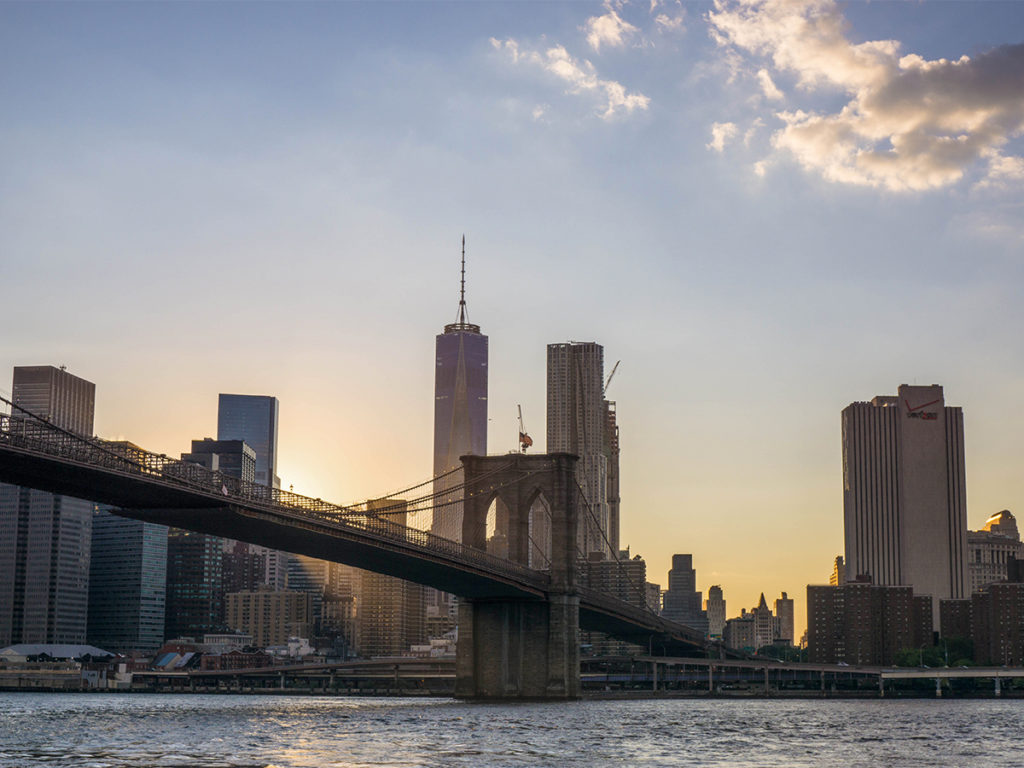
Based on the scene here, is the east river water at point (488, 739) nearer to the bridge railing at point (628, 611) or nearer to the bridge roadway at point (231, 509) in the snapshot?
the bridge roadway at point (231, 509)

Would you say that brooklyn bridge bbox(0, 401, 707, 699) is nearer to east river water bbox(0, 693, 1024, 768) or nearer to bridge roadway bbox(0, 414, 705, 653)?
bridge roadway bbox(0, 414, 705, 653)

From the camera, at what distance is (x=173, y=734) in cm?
6500

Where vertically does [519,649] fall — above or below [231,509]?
below

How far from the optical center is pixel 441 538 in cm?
9394

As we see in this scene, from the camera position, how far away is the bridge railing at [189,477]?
6331 cm

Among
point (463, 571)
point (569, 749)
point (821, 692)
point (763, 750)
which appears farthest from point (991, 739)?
point (821, 692)

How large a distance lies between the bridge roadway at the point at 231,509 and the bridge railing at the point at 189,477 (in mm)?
64

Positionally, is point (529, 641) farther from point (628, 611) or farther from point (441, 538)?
point (628, 611)

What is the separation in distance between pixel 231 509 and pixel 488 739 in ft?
64.6

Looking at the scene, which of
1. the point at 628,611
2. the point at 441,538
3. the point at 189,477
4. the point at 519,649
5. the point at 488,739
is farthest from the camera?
the point at 628,611

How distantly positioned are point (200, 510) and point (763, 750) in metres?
31.2

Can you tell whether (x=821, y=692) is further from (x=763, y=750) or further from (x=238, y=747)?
(x=238, y=747)

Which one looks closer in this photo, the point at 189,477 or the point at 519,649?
the point at 189,477

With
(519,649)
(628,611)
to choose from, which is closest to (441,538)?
(519,649)
